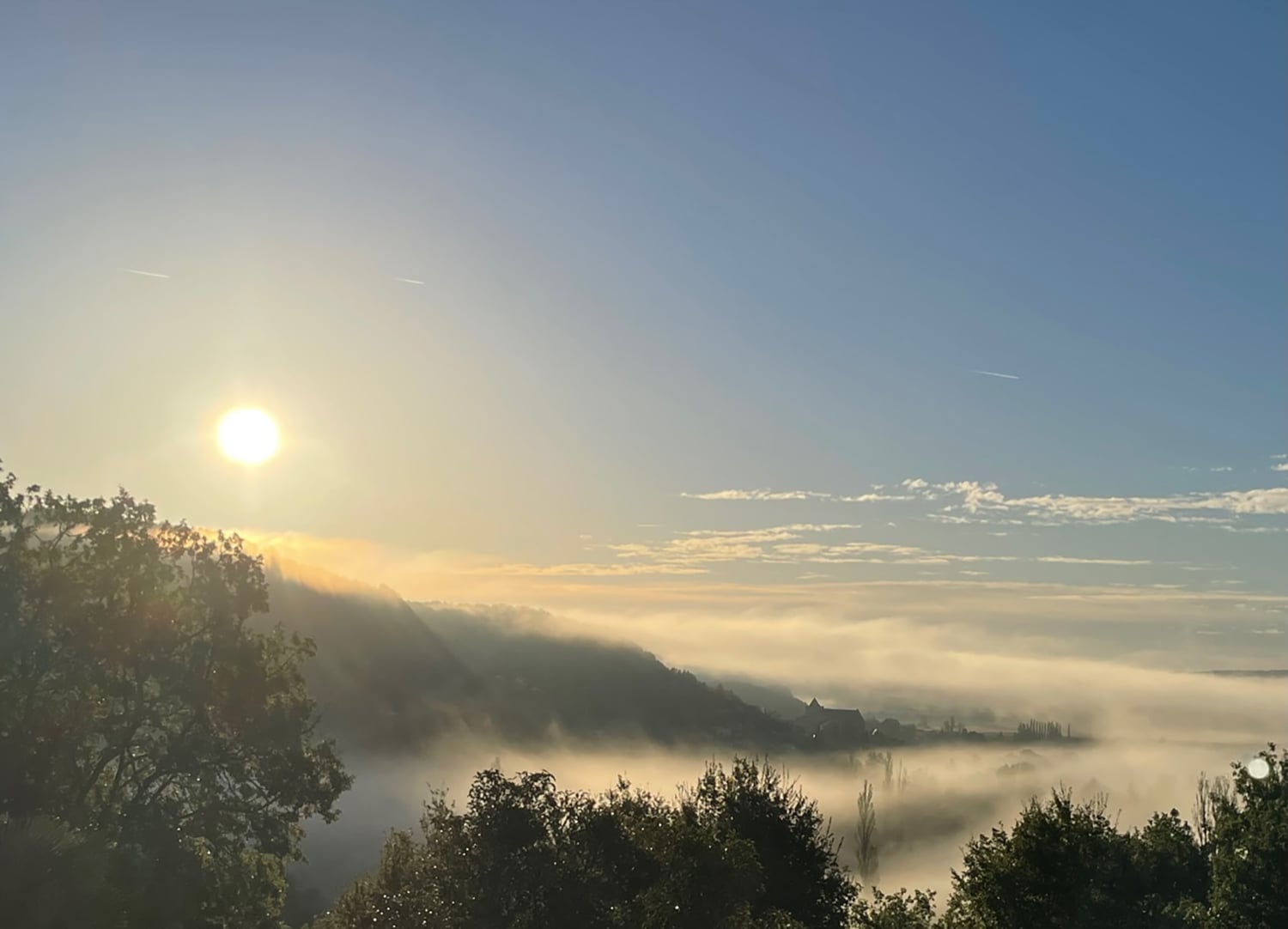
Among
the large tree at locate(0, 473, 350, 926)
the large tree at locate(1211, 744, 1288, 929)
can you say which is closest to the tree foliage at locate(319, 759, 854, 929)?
the large tree at locate(0, 473, 350, 926)

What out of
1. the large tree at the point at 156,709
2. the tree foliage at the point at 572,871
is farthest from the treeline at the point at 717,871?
the large tree at the point at 156,709

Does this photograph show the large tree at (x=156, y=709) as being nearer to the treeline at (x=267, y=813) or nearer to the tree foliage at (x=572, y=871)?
the treeline at (x=267, y=813)

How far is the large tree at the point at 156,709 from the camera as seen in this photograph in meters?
40.6

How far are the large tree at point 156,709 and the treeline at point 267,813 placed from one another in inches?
3.3

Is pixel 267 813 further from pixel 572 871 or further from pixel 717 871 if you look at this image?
pixel 717 871

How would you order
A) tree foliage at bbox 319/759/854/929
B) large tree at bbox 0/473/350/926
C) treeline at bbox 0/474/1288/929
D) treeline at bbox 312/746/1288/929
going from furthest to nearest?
large tree at bbox 0/473/350/926 → treeline at bbox 0/474/1288/929 → treeline at bbox 312/746/1288/929 → tree foliage at bbox 319/759/854/929

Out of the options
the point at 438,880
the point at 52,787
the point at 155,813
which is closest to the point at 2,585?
the point at 52,787

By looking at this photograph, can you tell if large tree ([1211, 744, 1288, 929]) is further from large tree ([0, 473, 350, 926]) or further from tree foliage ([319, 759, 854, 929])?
large tree ([0, 473, 350, 926])

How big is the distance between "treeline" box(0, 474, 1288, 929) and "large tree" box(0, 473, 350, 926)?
0.08 metres

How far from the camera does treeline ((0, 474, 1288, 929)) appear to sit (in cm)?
3759

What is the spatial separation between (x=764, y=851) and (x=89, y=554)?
32.9 m

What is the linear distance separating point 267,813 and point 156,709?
6401 mm

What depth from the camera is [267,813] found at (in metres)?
44.4

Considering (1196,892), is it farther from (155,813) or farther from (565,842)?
(155,813)
